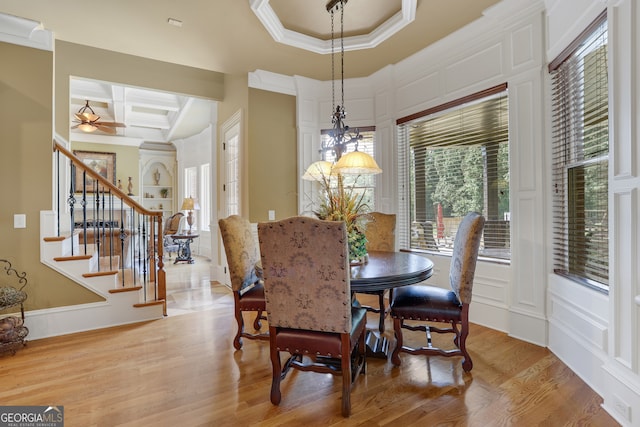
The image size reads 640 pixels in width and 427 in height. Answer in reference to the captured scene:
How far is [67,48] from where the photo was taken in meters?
3.91

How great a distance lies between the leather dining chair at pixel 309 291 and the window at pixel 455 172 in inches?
82.7

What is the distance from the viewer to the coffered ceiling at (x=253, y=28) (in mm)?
2928

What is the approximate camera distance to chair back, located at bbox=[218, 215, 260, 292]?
2748mm

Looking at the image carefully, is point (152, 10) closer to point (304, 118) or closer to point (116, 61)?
point (116, 61)

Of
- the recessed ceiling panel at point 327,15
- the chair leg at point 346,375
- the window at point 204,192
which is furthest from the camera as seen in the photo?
the window at point 204,192

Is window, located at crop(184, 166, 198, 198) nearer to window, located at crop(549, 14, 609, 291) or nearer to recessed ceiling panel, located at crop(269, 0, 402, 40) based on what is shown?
recessed ceiling panel, located at crop(269, 0, 402, 40)

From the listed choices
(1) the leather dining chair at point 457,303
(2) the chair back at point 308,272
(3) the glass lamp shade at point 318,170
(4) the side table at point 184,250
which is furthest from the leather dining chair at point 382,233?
(4) the side table at point 184,250

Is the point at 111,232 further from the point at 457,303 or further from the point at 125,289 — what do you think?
the point at 457,303

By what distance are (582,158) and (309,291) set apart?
2174mm

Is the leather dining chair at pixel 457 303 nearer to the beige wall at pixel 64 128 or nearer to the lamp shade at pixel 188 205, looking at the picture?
the beige wall at pixel 64 128

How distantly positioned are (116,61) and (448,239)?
4.48 m

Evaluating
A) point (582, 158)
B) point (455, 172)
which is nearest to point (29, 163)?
point (455, 172)

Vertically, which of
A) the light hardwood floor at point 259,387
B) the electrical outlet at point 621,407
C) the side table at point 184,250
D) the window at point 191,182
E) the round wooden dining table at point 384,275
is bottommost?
the light hardwood floor at point 259,387
